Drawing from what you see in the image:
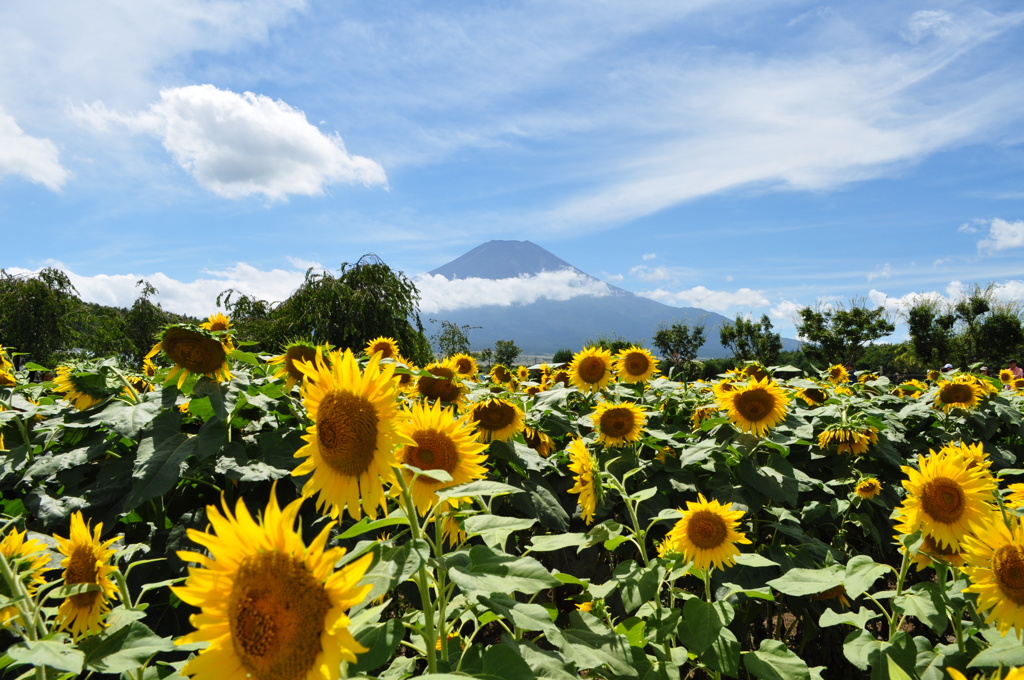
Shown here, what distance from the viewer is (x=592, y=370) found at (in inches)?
187

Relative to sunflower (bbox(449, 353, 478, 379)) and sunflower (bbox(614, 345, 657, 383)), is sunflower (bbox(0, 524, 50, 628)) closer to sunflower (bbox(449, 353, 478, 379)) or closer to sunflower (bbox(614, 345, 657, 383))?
sunflower (bbox(614, 345, 657, 383))

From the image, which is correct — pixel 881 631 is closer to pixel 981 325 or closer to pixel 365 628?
pixel 365 628

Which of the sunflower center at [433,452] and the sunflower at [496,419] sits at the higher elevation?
Result: the sunflower center at [433,452]

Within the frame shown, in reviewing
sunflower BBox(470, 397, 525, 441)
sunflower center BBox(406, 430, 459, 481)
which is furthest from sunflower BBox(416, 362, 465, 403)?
sunflower center BBox(406, 430, 459, 481)

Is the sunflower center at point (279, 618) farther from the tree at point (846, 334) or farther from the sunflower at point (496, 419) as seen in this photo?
the tree at point (846, 334)

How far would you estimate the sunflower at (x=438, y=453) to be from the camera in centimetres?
166

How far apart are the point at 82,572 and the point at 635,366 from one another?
13.2ft

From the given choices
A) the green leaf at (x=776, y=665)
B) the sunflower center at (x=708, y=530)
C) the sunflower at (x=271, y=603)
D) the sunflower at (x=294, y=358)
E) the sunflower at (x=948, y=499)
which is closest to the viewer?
the sunflower at (x=271, y=603)

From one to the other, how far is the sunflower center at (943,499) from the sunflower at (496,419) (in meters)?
1.87

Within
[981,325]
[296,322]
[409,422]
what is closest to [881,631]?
[409,422]

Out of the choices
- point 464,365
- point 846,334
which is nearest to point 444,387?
point 464,365

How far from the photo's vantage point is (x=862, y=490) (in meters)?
3.22

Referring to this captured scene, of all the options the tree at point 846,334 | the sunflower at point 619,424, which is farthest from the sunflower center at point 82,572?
the tree at point 846,334

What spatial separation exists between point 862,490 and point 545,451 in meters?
1.89
